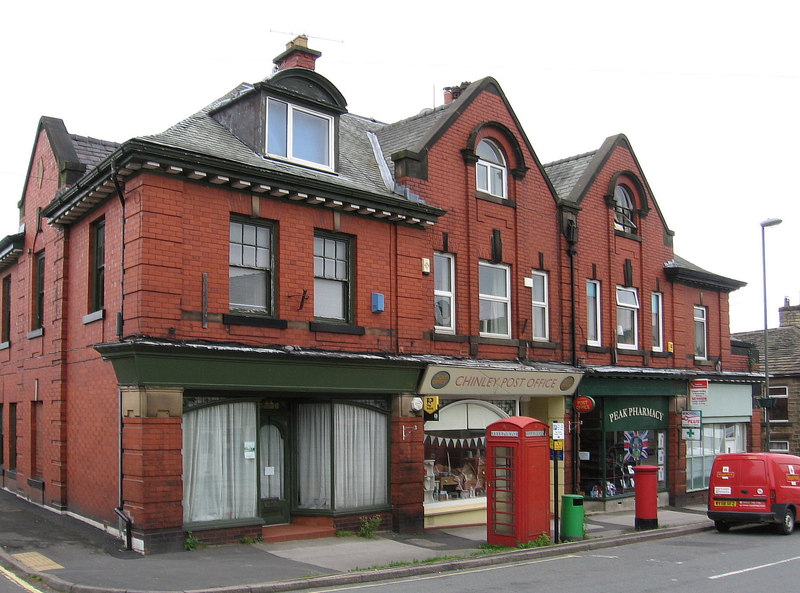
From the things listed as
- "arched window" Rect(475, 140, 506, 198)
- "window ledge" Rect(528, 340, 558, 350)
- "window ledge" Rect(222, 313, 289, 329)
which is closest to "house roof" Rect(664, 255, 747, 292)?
"window ledge" Rect(528, 340, 558, 350)

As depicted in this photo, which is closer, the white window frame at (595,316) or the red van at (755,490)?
the red van at (755,490)

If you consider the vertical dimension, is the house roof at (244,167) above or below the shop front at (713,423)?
above

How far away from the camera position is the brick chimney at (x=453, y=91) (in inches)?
873

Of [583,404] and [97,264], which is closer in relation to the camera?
[97,264]

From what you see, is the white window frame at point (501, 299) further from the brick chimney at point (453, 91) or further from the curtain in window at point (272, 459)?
the curtain in window at point (272, 459)

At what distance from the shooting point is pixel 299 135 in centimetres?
1648

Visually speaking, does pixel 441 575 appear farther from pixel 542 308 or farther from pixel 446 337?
pixel 542 308

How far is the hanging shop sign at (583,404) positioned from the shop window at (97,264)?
1164 centimetres

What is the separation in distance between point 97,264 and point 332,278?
4.57 meters

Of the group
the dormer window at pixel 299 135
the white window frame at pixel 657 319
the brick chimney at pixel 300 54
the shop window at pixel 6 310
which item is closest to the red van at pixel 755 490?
the white window frame at pixel 657 319

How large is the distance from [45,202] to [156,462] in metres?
8.80

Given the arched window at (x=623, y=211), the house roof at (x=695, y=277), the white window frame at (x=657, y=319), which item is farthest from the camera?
the house roof at (x=695, y=277)

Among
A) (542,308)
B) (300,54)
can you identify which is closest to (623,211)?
(542,308)

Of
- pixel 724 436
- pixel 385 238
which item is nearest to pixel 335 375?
pixel 385 238
